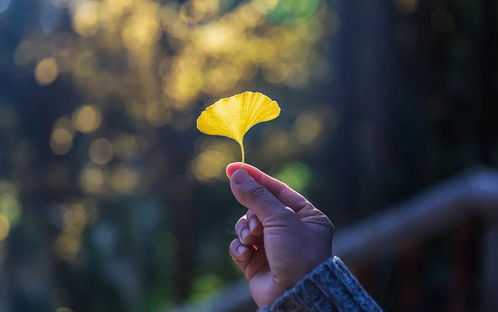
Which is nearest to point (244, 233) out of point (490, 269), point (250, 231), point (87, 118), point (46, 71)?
point (250, 231)

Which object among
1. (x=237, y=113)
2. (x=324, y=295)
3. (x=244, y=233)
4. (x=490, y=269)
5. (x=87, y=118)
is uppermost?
(x=87, y=118)

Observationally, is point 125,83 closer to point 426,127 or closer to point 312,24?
point 312,24

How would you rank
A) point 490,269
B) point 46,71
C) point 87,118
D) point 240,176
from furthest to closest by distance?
point 87,118, point 46,71, point 490,269, point 240,176

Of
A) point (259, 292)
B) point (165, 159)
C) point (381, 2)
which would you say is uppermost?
point (381, 2)

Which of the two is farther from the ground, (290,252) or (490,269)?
(290,252)

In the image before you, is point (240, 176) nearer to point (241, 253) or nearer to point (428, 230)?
point (241, 253)

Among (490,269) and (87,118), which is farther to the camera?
(87,118)

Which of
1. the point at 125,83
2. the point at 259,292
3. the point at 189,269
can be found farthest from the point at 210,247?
the point at 259,292
